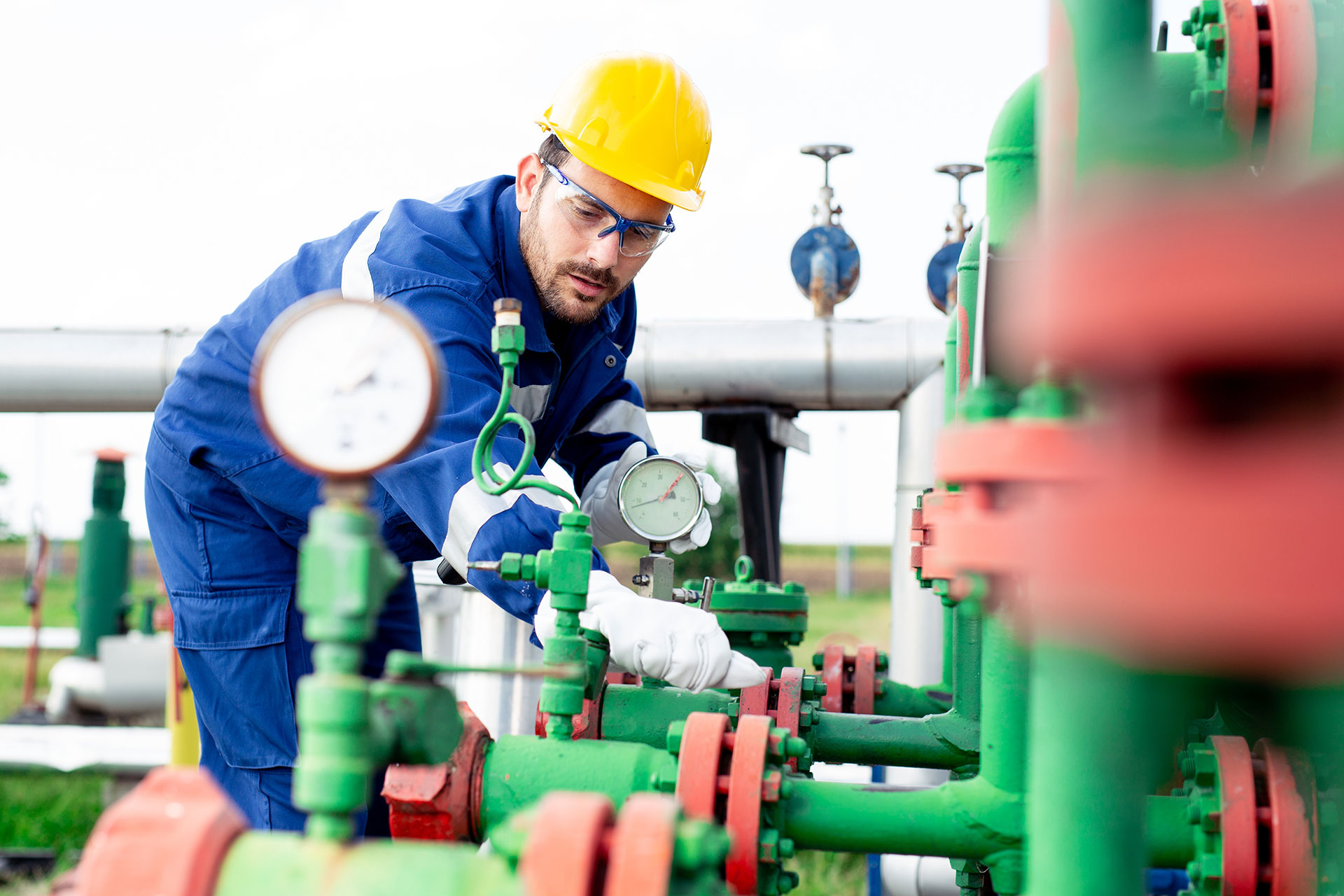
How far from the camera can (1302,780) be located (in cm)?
112

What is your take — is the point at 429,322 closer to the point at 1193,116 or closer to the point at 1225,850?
the point at 1193,116

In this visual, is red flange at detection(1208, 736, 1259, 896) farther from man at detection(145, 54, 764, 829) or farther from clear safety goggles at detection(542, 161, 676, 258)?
clear safety goggles at detection(542, 161, 676, 258)

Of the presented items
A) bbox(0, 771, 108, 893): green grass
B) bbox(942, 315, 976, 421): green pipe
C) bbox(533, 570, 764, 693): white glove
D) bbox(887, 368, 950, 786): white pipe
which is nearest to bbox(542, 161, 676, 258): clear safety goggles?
bbox(942, 315, 976, 421): green pipe

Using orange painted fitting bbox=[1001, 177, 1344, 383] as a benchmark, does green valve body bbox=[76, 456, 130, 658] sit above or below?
below

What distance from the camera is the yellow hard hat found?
1.93 m

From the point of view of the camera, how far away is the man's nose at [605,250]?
199 cm

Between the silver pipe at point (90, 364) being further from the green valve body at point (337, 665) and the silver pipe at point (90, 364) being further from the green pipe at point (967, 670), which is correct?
the green valve body at point (337, 665)

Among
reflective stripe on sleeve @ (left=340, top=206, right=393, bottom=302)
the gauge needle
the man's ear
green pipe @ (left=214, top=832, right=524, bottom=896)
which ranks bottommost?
green pipe @ (left=214, top=832, right=524, bottom=896)

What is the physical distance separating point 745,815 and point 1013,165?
0.73 m

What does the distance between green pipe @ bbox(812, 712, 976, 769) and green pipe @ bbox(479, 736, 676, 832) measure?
25.7 inches

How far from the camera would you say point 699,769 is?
3.88 ft

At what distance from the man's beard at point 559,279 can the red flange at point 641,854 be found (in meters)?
1.36

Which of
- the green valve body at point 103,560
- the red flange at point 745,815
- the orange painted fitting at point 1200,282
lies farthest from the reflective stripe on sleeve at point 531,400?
the green valve body at point 103,560

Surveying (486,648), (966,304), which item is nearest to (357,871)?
(966,304)
